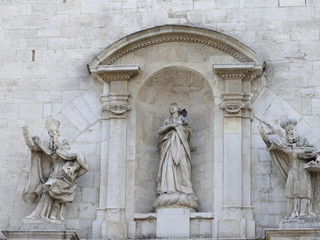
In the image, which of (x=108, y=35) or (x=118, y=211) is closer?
(x=118, y=211)

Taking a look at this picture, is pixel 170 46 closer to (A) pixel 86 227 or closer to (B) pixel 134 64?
(B) pixel 134 64

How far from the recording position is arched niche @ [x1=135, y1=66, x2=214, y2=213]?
53.7 feet

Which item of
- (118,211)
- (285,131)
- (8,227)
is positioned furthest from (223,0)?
(8,227)

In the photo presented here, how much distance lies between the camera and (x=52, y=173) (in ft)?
53.1

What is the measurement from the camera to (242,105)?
16.3m

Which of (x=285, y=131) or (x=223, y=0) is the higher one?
(x=223, y=0)

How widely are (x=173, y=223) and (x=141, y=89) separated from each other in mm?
2198

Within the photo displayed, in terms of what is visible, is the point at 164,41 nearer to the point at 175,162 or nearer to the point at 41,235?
the point at 175,162

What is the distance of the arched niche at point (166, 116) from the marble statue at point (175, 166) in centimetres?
26

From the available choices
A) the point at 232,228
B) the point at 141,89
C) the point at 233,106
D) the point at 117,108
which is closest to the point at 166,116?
the point at 141,89

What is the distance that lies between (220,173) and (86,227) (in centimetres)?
210

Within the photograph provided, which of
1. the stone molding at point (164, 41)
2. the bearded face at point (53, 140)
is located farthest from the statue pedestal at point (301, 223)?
the bearded face at point (53, 140)

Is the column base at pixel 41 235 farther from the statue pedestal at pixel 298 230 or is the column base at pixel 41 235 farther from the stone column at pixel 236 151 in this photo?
the statue pedestal at pixel 298 230

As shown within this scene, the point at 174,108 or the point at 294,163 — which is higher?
the point at 174,108
